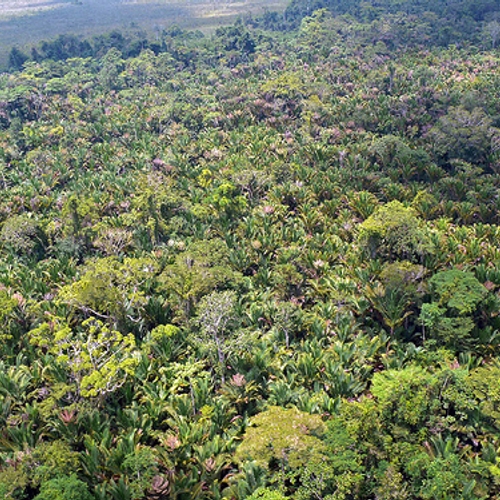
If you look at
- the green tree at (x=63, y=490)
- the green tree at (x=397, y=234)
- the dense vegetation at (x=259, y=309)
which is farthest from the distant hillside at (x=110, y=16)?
the green tree at (x=63, y=490)

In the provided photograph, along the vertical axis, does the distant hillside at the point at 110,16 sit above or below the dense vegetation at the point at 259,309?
above

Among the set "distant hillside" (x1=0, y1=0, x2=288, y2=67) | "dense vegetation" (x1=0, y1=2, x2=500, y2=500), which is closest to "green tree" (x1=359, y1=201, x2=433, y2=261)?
"dense vegetation" (x1=0, y1=2, x2=500, y2=500)

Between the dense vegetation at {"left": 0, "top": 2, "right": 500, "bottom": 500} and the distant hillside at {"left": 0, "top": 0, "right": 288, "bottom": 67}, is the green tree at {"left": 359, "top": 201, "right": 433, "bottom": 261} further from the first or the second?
the distant hillside at {"left": 0, "top": 0, "right": 288, "bottom": 67}

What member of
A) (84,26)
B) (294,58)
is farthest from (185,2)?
(294,58)

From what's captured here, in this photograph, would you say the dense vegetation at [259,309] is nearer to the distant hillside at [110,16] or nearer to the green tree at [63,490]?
the green tree at [63,490]

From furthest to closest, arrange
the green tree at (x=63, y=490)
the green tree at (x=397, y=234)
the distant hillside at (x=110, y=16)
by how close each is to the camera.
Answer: the distant hillside at (x=110, y=16), the green tree at (x=397, y=234), the green tree at (x=63, y=490)

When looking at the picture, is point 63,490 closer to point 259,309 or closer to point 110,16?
point 259,309

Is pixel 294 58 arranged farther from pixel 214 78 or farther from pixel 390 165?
pixel 390 165

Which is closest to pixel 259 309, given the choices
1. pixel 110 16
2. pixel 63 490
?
pixel 63 490
